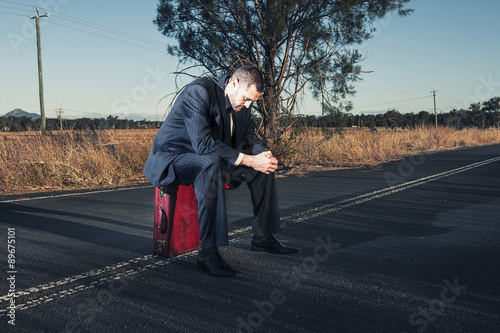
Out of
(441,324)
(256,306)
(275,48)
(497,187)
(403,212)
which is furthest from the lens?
(275,48)

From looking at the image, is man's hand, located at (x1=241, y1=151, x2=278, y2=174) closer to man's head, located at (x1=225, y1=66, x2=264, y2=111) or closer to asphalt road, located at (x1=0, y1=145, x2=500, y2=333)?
man's head, located at (x1=225, y1=66, x2=264, y2=111)

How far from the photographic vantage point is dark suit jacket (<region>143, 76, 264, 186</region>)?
11.5 ft

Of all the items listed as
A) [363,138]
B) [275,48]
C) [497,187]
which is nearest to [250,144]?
[497,187]

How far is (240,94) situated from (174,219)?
3.82 feet

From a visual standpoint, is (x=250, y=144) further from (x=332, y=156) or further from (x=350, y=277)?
(x=332, y=156)

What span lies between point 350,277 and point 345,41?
34.9 ft

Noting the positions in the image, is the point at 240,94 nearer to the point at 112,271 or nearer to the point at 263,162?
the point at 263,162

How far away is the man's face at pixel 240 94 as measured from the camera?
11.6 feet

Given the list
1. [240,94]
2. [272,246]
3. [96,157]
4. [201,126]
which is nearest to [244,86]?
[240,94]

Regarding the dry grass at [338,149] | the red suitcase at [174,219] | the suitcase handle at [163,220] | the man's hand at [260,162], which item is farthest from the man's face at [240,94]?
the dry grass at [338,149]

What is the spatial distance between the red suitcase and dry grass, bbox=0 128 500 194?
20.8 feet

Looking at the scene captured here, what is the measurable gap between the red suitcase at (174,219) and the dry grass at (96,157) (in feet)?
20.8

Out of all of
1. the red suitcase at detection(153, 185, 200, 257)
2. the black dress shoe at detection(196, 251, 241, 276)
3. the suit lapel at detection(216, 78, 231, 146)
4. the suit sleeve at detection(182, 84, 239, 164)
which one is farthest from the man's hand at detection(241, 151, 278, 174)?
the black dress shoe at detection(196, 251, 241, 276)

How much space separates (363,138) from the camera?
61.4ft
